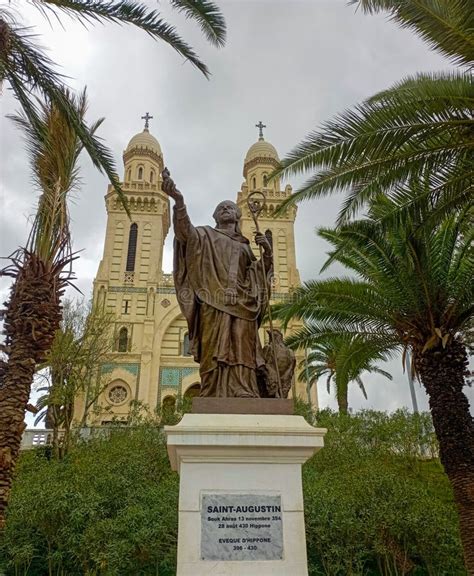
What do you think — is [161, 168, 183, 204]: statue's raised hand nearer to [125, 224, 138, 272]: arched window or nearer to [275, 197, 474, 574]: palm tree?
[275, 197, 474, 574]: palm tree

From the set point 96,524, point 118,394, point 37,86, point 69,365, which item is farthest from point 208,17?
point 118,394

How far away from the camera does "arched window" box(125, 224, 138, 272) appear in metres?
35.5

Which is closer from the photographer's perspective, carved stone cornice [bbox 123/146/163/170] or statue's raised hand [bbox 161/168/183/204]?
statue's raised hand [bbox 161/168/183/204]

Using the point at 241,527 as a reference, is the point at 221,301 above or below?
above

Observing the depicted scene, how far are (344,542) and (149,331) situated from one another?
23238 mm

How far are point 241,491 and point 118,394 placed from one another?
2852cm

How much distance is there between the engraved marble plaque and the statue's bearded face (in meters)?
2.73

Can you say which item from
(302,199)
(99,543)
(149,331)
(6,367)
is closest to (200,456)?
(6,367)

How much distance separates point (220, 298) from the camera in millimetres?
4863

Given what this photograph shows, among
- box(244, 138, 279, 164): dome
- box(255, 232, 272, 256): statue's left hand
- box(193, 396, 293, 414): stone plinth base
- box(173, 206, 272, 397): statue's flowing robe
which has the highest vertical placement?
box(244, 138, 279, 164): dome

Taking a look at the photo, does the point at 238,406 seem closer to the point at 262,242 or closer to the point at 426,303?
the point at 262,242

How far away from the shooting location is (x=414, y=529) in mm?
10555

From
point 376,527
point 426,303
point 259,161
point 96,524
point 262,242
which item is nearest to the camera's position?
point 262,242

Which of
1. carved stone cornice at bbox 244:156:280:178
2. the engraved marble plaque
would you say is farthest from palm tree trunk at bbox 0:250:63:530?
carved stone cornice at bbox 244:156:280:178
